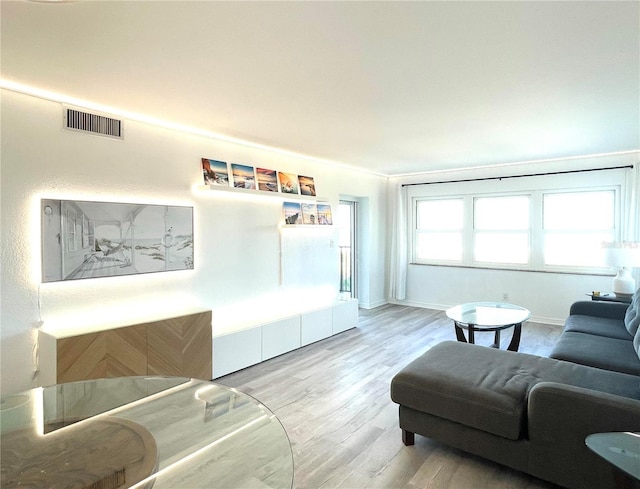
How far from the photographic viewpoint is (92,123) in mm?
2955

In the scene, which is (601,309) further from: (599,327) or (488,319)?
(488,319)

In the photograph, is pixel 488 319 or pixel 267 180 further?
pixel 267 180

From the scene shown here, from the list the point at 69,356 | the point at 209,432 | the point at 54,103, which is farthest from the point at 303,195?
the point at 209,432

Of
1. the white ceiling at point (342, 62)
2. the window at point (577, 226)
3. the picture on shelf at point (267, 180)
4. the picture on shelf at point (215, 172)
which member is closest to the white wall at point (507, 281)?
the window at point (577, 226)

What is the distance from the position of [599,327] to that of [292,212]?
338 centimetres

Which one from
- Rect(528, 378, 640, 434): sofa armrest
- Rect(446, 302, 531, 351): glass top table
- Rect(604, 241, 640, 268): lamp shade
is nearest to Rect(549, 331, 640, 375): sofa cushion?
Rect(446, 302, 531, 351): glass top table

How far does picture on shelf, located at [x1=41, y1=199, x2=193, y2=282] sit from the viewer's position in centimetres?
277

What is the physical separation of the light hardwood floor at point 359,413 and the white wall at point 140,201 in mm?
923

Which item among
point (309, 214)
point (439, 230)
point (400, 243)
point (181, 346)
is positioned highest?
point (309, 214)

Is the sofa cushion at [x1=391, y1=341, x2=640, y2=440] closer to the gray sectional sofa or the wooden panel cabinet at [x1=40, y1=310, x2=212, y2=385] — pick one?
the gray sectional sofa

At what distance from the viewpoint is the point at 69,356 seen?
8.38 ft

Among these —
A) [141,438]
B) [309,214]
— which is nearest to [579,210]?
[309,214]

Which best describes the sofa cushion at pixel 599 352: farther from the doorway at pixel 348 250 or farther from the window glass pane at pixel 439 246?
the doorway at pixel 348 250

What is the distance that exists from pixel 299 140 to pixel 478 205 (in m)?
3.51
